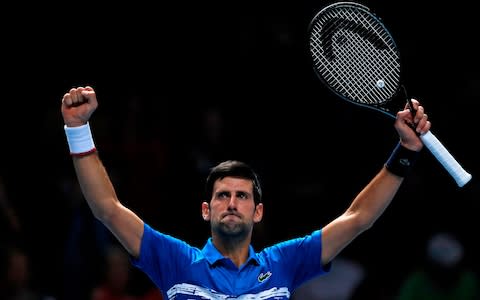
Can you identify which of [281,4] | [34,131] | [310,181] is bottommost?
[310,181]

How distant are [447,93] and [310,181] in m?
1.84

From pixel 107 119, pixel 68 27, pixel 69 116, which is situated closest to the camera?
pixel 69 116

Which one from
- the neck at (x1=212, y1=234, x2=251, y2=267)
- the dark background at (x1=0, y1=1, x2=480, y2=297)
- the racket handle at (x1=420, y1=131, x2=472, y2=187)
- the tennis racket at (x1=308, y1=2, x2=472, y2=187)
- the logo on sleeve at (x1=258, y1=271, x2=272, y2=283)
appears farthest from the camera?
the dark background at (x1=0, y1=1, x2=480, y2=297)

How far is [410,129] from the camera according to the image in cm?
626

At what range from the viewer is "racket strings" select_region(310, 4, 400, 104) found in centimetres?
644

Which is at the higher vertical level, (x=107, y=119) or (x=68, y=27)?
(x=68, y=27)

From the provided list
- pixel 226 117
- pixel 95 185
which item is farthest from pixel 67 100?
pixel 226 117

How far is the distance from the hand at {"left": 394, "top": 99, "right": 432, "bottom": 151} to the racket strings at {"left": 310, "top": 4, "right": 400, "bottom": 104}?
231 millimetres

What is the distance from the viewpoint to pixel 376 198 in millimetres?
6312

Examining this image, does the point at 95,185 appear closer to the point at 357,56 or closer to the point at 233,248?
the point at 233,248

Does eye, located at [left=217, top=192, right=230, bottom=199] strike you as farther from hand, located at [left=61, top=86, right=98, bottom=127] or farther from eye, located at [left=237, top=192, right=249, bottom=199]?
hand, located at [left=61, top=86, right=98, bottom=127]

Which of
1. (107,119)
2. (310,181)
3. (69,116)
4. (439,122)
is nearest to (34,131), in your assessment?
(107,119)

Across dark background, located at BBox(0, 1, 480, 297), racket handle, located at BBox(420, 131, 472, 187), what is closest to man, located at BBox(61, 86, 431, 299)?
racket handle, located at BBox(420, 131, 472, 187)

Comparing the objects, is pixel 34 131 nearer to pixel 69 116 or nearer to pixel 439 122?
pixel 439 122
